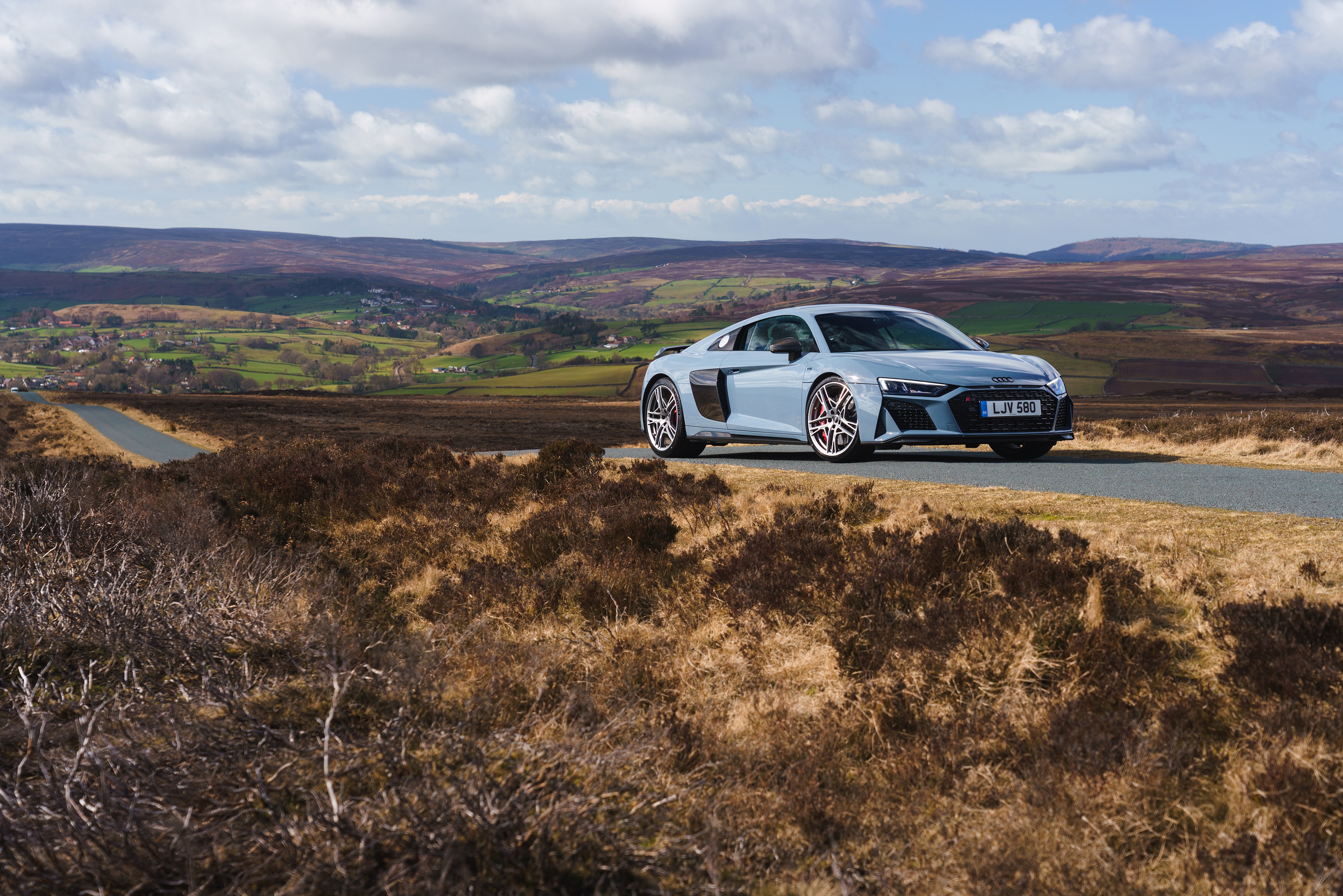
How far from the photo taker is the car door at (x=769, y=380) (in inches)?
427

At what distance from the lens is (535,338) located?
418 feet

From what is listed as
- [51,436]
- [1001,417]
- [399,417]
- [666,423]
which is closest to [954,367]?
[1001,417]

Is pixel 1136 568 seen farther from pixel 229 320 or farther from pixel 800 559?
pixel 229 320

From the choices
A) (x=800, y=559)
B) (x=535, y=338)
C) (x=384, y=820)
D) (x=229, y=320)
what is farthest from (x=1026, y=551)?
(x=229, y=320)

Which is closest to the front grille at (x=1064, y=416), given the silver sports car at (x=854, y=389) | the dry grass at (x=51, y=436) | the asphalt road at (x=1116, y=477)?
the silver sports car at (x=854, y=389)

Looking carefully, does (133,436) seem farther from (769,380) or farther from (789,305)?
(769,380)

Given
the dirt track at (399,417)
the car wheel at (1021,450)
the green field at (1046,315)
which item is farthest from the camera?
the green field at (1046,315)

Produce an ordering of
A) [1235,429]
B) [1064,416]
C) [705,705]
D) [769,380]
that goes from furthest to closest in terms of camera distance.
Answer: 1. [1235,429]
2. [769,380]
3. [1064,416]
4. [705,705]

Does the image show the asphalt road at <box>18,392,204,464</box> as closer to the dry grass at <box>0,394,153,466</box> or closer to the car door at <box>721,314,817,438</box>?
the dry grass at <box>0,394,153,466</box>

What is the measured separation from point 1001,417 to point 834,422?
1.79 m

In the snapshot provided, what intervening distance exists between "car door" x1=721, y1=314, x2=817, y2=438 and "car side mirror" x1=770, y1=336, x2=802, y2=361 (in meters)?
0.02

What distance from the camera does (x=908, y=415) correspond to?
964 centimetres

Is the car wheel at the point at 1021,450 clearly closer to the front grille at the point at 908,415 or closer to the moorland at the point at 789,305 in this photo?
the front grille at the point at 908,415

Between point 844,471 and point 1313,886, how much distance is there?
23.2 ft
